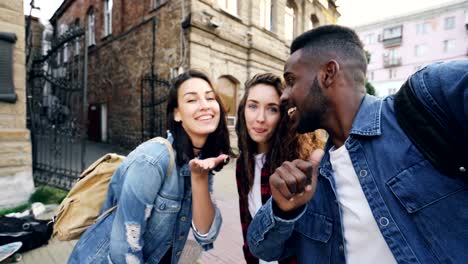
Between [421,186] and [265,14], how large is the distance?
11.8 meters

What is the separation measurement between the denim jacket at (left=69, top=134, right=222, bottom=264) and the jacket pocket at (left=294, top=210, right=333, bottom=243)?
728 millimetres

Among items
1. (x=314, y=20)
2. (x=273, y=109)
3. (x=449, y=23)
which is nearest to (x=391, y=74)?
(x=449, y=23)

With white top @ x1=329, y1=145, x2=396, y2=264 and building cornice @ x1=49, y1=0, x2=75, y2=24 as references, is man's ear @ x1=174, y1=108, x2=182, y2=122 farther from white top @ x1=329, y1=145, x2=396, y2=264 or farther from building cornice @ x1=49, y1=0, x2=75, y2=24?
building cornice @ x1=49, y1=0, x2=75, y2=24

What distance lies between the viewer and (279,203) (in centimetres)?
106

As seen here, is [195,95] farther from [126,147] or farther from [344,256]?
[126,147]

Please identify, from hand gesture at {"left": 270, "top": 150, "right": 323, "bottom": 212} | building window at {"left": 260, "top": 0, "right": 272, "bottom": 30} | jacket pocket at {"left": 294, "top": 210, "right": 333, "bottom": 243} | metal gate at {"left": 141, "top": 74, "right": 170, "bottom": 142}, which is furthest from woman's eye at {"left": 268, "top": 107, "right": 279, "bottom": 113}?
building window at {"left": 260, "top": 0, "right": 272, "bottom": 30}

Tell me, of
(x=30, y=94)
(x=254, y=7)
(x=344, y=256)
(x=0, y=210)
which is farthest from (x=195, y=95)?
(x=254, y=7)

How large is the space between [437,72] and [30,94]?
24.2ft

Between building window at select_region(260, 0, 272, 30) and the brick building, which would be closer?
the brick building

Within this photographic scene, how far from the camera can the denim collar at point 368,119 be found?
3.58 ft

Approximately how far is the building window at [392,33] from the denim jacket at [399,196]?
4572 cm

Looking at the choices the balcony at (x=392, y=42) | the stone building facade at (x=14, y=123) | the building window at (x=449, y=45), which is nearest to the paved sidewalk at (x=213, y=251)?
the stone building facade at (x=14, y=123)

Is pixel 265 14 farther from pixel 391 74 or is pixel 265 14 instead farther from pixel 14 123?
pixel 391 74

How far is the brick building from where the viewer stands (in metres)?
8.50
